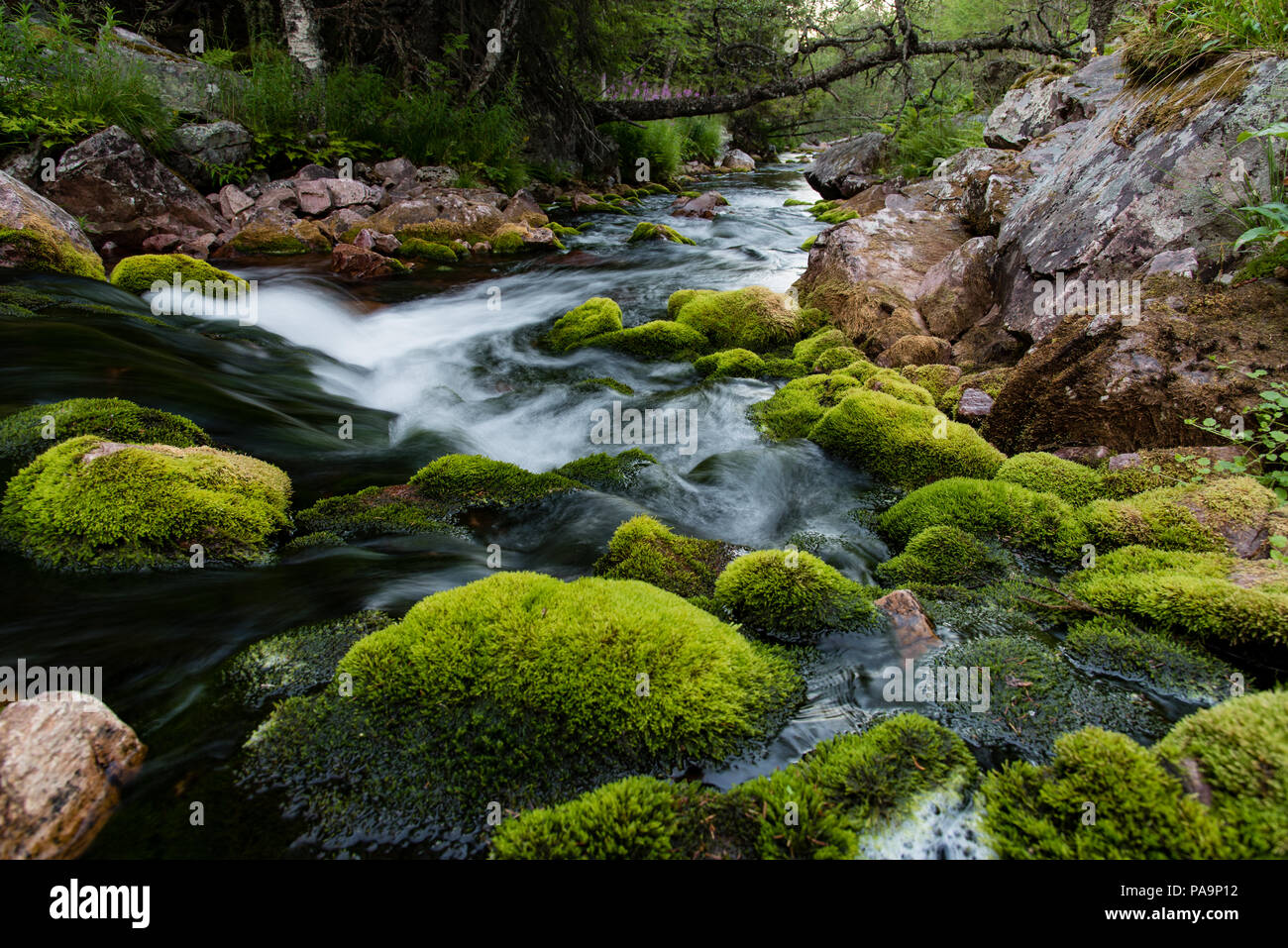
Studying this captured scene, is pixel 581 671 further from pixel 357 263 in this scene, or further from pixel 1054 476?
pixel 357 263

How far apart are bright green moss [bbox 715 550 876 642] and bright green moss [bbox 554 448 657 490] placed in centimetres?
216

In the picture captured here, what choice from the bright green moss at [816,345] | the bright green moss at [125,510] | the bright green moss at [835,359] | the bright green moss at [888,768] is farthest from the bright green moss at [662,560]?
the bright green moss at [816,345]

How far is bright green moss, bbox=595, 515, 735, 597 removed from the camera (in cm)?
386

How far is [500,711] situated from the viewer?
2467 millimetres

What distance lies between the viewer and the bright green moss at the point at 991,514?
418cm

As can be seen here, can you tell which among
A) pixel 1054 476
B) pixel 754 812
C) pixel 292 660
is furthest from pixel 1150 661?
pixel 292 660

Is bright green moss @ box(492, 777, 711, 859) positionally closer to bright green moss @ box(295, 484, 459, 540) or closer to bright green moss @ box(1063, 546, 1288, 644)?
bright green moss @ box(1063, 546, 1288, 644)

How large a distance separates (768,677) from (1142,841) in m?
1.38

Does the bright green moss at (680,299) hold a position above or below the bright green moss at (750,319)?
above

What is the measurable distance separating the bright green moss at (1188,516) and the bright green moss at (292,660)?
433 centimetres
